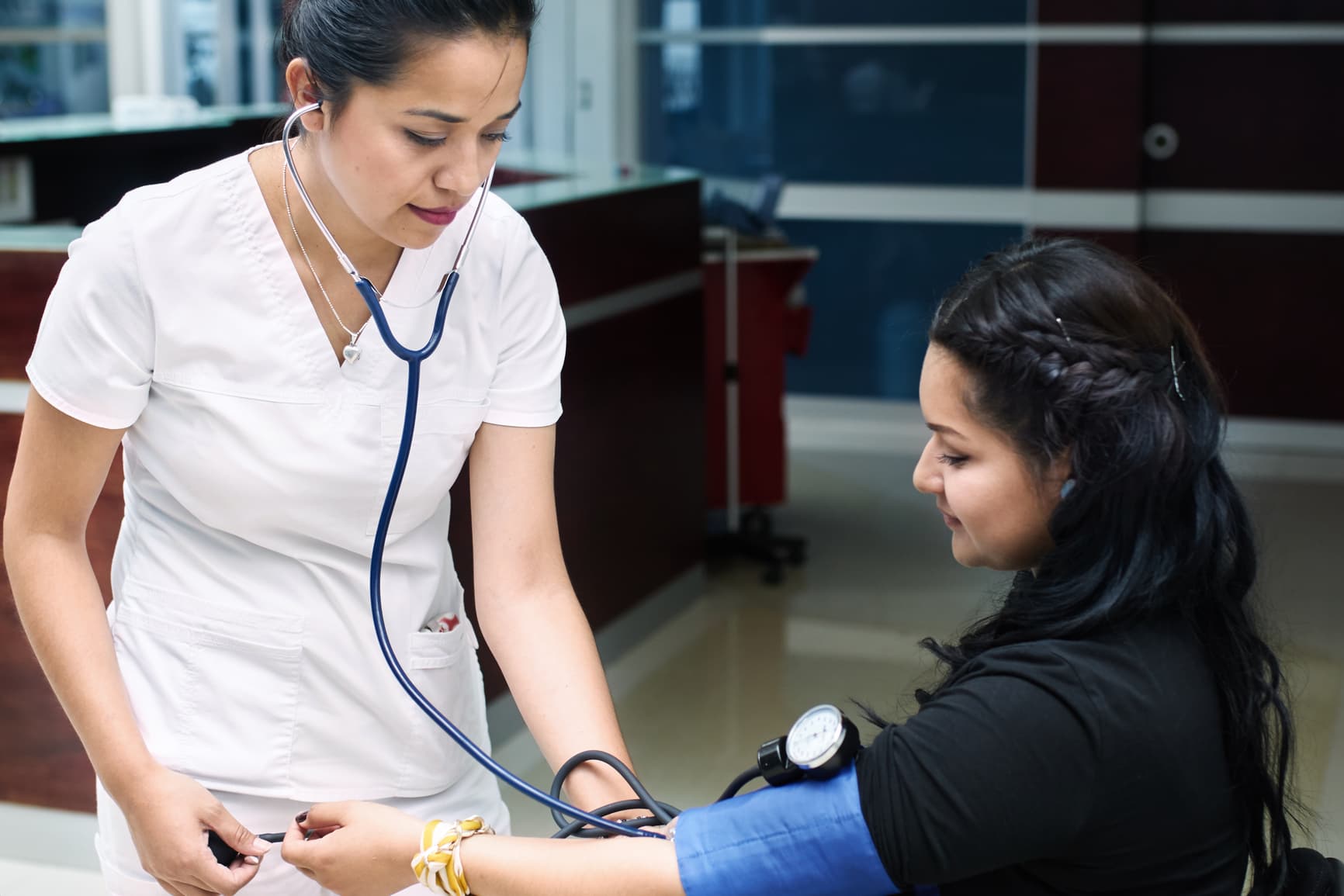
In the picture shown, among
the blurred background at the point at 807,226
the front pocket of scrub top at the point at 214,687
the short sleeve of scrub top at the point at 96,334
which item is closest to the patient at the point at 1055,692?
the front pocket of scrub top at the point at 214,687

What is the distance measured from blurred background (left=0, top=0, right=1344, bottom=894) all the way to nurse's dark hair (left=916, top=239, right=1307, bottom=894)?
6.58 ft

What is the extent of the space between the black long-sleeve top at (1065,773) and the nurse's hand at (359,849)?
34 cm

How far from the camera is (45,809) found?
8.18 feet

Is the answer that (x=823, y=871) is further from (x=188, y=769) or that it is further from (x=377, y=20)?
(x=377, y=20)

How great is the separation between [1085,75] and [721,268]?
1.83 m

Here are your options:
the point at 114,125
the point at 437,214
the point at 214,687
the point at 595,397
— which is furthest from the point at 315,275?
the point at 114,125

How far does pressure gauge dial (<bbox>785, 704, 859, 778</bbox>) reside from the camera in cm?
91

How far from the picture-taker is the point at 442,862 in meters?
1.01

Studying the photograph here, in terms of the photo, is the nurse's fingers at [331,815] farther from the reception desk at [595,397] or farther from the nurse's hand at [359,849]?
the reception desk at [595,397]

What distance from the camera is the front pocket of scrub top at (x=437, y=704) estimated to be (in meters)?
1.20

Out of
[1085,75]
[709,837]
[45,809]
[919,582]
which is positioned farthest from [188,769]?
[1085,75]

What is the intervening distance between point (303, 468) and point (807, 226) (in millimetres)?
4538

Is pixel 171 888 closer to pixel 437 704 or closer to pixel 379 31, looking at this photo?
pixel 437 704

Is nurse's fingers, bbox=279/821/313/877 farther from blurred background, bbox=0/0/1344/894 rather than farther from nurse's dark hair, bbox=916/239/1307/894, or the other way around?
blurred background, bbox=0/0/1344/894
